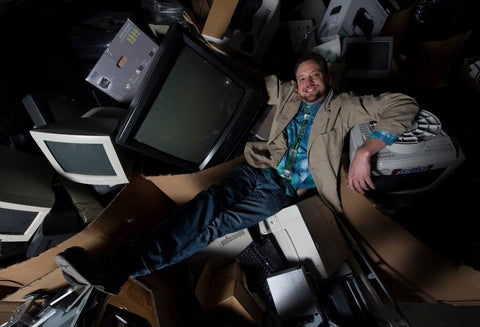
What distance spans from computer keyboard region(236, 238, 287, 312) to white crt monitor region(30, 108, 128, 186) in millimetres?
785

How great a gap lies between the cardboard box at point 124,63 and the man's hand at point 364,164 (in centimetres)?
118

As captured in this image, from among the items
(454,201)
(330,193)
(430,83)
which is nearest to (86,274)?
(330,193)

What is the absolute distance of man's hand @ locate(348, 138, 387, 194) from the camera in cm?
104

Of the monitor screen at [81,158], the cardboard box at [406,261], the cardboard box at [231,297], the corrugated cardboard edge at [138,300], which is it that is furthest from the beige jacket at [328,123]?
the corrugated cardboard edge at [138,300]

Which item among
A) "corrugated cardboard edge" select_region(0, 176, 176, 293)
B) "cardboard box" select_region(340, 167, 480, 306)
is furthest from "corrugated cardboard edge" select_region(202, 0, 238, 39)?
"cardboard box" select_region(340, 167, 480, 306)

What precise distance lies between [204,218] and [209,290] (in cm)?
48

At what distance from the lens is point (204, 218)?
1.27 meters

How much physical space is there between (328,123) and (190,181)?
0.81 meters

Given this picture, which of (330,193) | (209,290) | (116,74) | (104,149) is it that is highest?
(116,74)

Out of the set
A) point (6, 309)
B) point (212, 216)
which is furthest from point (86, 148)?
point (6, 309)

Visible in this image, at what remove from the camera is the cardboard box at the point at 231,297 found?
50.3 inches

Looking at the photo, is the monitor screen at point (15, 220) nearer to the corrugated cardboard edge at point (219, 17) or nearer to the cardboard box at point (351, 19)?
the corrugated cardboard edge at point (219, 17)

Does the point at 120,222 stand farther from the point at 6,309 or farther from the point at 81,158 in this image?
the point at 6,309

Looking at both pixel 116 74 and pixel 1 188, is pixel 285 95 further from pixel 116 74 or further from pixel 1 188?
pixel 1 188
